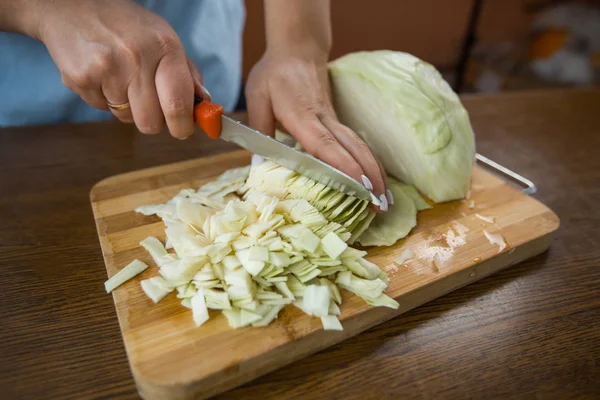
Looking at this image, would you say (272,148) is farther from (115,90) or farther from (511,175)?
(511,175)

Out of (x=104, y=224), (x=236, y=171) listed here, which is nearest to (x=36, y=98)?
(x=104, y=224)

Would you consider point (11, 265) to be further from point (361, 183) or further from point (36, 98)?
point (361, 183)

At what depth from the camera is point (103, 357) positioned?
3.27ft

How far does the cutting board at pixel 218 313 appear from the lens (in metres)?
0.94

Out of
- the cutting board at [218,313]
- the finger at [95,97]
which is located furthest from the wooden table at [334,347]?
the finger at [95,97]

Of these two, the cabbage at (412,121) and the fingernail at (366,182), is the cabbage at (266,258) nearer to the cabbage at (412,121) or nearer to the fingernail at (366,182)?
the fingernail at (366,182)

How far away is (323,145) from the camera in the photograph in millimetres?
1354

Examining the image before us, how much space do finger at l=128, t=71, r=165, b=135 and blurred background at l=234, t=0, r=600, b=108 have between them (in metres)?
2.69

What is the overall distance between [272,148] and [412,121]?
483mm

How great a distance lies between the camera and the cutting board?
0.94 meters

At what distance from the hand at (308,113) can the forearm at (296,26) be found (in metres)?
0.05

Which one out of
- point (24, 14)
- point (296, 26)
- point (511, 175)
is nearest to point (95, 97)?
point (24, 14)

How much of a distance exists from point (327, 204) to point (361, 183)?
0.11 meters

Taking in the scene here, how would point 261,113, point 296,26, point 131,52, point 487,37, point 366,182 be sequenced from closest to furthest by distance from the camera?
1. point 131,52
2. point 366,182
3. point 261,113
4. point 296,26
5. point 487,37
